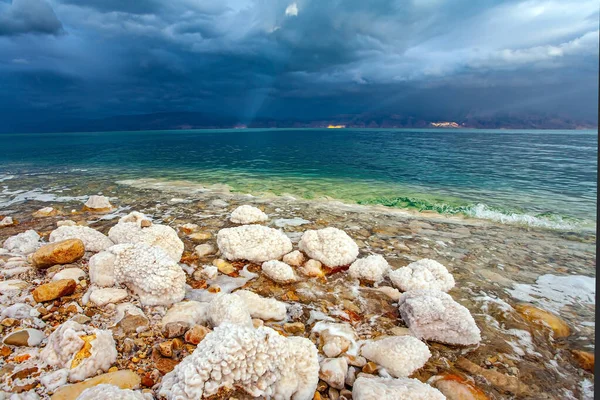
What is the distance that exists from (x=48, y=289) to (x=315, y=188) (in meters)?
12.5

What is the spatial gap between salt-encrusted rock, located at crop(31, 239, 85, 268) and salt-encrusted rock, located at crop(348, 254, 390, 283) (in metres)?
4.07

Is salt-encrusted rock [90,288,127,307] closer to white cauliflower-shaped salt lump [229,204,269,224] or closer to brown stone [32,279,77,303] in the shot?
brown stone [32,279,77,303]

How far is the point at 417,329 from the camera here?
10.7 feet

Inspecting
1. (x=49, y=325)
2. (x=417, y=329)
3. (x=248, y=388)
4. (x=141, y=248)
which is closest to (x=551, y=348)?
(x=417, y=329)

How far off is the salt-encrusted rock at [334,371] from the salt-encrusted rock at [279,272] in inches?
67.1

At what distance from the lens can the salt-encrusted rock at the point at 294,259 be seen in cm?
477

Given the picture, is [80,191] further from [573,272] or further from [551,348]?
[573,272]

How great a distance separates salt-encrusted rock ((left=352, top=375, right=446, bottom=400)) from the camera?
2.15m

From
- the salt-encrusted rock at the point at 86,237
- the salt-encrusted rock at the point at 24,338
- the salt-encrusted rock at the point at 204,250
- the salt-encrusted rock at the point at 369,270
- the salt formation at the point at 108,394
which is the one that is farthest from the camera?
the salt-encrusted rock at the point at 204,250

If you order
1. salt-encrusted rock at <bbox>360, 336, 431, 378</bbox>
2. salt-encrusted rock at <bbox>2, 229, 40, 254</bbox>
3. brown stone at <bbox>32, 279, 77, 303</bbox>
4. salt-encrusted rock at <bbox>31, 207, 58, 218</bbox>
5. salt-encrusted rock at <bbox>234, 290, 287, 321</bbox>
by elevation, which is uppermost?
salt-encrusted rock at <bbox>31, 207, 58, 218</bbox>

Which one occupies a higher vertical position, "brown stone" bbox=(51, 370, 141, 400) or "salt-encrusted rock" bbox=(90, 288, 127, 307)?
"salt-encrusted rock" bbox=(90, 288, 127, 307)

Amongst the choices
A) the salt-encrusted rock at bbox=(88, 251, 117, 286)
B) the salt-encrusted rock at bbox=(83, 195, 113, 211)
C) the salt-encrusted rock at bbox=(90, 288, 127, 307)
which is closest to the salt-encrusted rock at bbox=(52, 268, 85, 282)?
the salt-encrusted rock at bbox=(88, 251, 117, 286)

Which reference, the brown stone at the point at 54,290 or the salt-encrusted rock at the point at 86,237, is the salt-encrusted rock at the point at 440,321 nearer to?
the brown stone at the point at 54,290

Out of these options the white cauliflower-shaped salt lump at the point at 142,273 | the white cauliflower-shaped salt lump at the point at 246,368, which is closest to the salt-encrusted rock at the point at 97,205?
the white cauliflower-shaped salt lump at the point at 142,273
